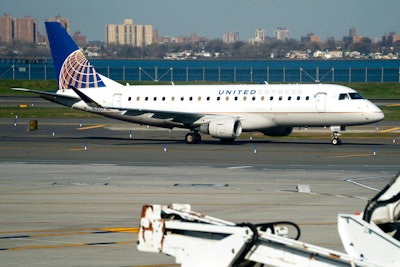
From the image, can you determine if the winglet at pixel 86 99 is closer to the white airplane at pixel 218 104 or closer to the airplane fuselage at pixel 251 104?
the white airplane at pixel 218 104

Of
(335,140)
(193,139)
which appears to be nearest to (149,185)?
(193,139)

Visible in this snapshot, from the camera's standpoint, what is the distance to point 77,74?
60625 mm

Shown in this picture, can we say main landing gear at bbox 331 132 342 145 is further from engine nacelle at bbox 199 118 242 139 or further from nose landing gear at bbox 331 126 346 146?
engine nacelle at bbox 199 118 242 139

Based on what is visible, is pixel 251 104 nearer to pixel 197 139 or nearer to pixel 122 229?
pixel 197 139

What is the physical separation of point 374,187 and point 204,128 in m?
21.0

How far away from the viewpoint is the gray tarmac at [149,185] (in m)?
22.8

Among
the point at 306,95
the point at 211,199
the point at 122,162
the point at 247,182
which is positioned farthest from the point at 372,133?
the point at 211,199

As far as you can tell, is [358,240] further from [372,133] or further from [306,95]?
[372,133]

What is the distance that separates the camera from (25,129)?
67.4 metres

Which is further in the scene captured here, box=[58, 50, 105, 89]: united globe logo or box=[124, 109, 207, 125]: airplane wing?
box=[58, 50, 105, 89]: united globe logo

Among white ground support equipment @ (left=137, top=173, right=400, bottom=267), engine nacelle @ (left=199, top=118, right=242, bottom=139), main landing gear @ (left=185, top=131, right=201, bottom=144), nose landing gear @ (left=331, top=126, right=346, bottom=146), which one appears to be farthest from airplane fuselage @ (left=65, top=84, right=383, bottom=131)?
white ground support equipment @ (left=137, top=173, right=400, bottom=267)

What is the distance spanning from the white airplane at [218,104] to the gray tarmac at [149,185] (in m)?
A: 1.24

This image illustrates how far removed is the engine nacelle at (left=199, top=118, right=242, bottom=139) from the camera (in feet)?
175

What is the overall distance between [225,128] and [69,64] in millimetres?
13014
